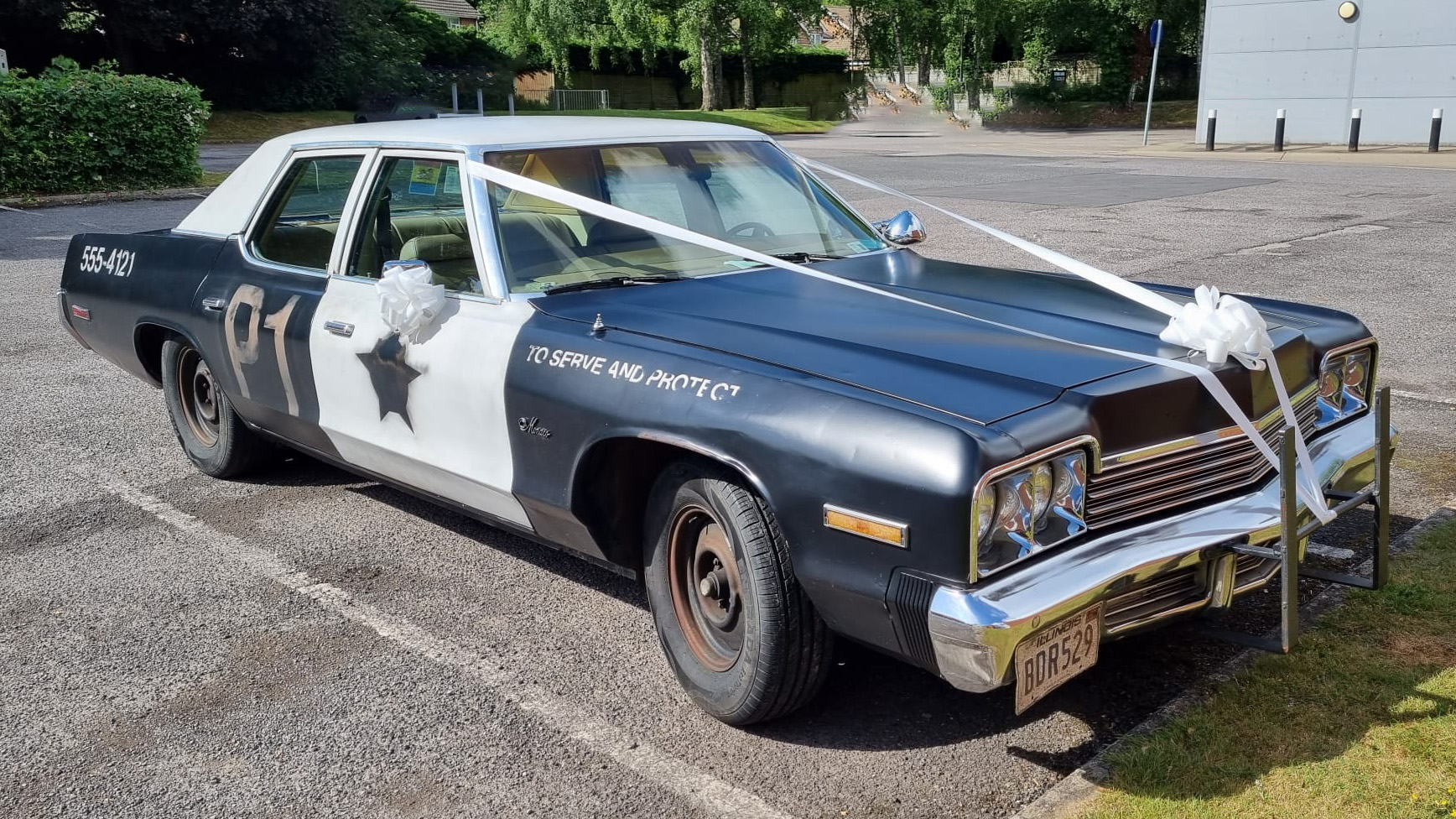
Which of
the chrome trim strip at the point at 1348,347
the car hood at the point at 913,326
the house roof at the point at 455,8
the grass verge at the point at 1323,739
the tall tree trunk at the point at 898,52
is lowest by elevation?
the grass verge at the point at 1323,739

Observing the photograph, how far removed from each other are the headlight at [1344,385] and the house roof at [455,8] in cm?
6385

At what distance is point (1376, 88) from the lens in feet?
81.6

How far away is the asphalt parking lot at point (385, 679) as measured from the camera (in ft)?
10.2

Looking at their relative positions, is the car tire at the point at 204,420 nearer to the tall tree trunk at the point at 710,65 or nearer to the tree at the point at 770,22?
the tree at the point at 770,22

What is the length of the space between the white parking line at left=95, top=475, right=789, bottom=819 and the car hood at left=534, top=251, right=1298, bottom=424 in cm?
102

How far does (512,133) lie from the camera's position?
4.33 metres

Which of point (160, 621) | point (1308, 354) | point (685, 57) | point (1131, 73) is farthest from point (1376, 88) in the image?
point (685, 57)

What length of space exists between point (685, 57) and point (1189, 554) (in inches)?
1938

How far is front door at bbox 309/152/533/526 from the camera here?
377 cm

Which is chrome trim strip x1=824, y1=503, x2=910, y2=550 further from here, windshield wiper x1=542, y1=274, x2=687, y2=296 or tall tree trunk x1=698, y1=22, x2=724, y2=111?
tall tree trunk x1=698, y1=22, x2=724, y2=111

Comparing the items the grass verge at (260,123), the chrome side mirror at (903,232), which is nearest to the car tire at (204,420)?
the chrome side mirror at (903,232)

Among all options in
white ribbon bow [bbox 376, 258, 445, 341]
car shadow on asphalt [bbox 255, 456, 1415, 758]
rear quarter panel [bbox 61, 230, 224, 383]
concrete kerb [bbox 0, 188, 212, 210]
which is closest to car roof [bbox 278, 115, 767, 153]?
white ribbon bow [bbox 376, 258, 445, 341]

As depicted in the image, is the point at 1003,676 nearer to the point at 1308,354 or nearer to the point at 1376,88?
the point at 1308,354

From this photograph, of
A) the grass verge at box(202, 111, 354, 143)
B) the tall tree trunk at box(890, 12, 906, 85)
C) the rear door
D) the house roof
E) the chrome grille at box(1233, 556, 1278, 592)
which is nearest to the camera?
the chrome grille at box(1233, 556, 1278, 592)
